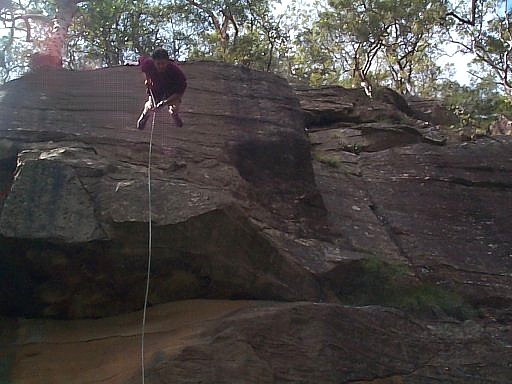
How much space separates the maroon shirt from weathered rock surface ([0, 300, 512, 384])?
3.07 m

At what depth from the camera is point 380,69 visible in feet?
84.6

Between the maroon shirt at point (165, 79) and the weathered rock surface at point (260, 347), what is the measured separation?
3.07 m

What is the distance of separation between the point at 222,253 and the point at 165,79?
8.91 feet

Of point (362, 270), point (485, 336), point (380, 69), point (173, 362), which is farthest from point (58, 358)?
point (380, 69)

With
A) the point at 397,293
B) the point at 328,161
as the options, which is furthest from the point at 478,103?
the point at 397,293

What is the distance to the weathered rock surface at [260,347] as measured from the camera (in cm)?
678

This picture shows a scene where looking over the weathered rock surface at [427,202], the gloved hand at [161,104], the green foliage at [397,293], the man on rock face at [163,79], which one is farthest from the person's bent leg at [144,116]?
the green foliage at [397,293]

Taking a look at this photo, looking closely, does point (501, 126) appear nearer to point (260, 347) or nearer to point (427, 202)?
point (427, 202)

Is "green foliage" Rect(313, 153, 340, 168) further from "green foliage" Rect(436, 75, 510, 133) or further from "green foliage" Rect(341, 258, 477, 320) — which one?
"green foliage" Rect(436, 75, 510, 133)

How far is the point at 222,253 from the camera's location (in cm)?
797

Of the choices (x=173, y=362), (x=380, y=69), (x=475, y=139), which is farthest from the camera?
(x=380, y=69)

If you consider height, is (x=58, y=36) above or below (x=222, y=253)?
above

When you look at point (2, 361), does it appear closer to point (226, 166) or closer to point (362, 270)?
point (226, 166)

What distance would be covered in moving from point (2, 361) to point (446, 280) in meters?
6.35
